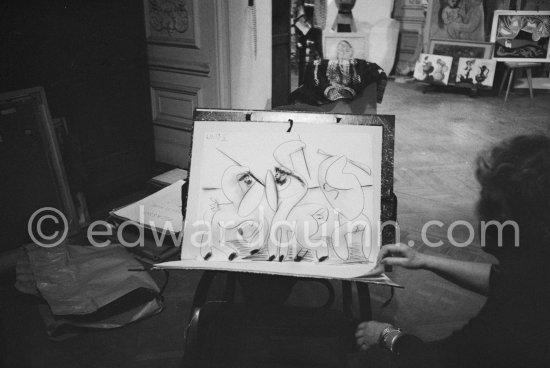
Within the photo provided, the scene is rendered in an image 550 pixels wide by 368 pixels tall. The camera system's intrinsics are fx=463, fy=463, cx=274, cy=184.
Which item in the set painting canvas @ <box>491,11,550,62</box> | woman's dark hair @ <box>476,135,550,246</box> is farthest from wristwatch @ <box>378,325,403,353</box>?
painting canvas @ <box>491,11,550,62</box>

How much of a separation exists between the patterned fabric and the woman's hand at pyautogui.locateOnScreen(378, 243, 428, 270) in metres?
2.69

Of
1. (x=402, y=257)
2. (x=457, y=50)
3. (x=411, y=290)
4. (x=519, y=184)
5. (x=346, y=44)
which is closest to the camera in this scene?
(x=519, y=184)

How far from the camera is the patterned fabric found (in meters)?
3.75

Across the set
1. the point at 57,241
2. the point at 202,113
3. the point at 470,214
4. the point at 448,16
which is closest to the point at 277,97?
the point at 470,214

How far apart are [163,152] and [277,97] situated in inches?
55.4

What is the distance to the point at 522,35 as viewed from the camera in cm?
663

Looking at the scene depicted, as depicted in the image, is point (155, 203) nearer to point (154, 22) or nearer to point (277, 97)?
point (154, 22)

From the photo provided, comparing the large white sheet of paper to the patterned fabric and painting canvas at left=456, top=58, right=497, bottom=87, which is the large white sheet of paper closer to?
the patterned fabric

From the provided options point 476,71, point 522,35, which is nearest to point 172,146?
Answer: point 476,71

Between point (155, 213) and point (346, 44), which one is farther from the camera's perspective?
point (346, 44)

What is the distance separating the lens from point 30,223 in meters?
2.63

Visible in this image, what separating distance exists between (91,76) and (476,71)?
18.8 feet

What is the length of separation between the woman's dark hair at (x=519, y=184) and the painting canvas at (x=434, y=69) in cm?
641

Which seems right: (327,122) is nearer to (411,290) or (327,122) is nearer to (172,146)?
(411,290)
